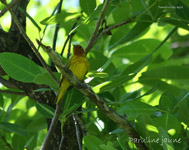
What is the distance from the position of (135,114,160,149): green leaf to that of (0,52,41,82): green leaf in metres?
0.72

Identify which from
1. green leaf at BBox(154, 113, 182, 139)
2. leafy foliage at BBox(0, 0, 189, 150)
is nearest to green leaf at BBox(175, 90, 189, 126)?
leafy foliage at BBox(0, 0, 189, 150)

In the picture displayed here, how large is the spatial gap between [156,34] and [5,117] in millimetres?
3684

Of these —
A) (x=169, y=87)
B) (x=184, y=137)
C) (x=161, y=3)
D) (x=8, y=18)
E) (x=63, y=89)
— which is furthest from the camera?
(x=8, y=18)

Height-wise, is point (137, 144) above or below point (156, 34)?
above

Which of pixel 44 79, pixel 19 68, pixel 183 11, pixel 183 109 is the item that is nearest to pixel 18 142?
pixel 19 68

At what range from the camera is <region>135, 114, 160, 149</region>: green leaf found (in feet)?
6.31

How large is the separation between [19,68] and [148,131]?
0.87 m

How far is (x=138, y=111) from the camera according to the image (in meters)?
2.15

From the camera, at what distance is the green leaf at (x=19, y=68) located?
7.07 ft

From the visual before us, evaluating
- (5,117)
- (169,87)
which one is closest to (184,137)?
(169,87)

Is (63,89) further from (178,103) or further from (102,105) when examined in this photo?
(178,103)

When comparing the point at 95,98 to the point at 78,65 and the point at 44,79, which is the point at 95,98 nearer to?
the point at 44,79

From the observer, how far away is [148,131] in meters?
1.95

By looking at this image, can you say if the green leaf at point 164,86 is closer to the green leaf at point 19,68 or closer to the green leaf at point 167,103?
the green leaf at point 167,103
